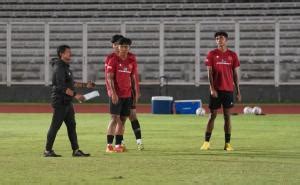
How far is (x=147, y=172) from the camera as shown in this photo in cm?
1131

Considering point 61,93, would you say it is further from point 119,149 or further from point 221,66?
point 221,66

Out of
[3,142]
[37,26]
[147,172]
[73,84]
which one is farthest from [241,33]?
[147,172]

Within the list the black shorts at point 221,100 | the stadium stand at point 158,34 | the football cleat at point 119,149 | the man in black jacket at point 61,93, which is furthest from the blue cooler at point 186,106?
the man in black jacket at point 61,93

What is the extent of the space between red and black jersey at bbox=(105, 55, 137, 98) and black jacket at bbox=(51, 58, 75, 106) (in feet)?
4.21

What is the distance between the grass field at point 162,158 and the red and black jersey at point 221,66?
1118mm

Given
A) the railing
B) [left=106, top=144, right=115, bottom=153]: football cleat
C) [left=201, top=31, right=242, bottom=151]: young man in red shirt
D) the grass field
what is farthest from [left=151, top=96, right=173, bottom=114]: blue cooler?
[left=106, top=144, right=115, bottom=153]: football cleat

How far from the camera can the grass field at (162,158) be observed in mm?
10688

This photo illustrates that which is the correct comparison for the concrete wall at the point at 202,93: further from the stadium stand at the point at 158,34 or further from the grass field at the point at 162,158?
the grass field at the point at 162,158

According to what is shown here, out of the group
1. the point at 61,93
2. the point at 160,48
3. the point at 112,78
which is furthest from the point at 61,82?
the point at 160,48

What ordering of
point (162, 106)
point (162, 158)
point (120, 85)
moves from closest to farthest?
1. point (162, 158)
2. point (120, 85)
3. point (162, 106)

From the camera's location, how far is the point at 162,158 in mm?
13383

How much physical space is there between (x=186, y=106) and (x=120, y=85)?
559 inches

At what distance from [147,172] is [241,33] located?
2625 cm

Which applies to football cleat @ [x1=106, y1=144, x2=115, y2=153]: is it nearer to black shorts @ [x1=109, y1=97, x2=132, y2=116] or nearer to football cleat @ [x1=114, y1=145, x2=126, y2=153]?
football cleat @ [x1=114, y1=145, x2=126, y2=153]
